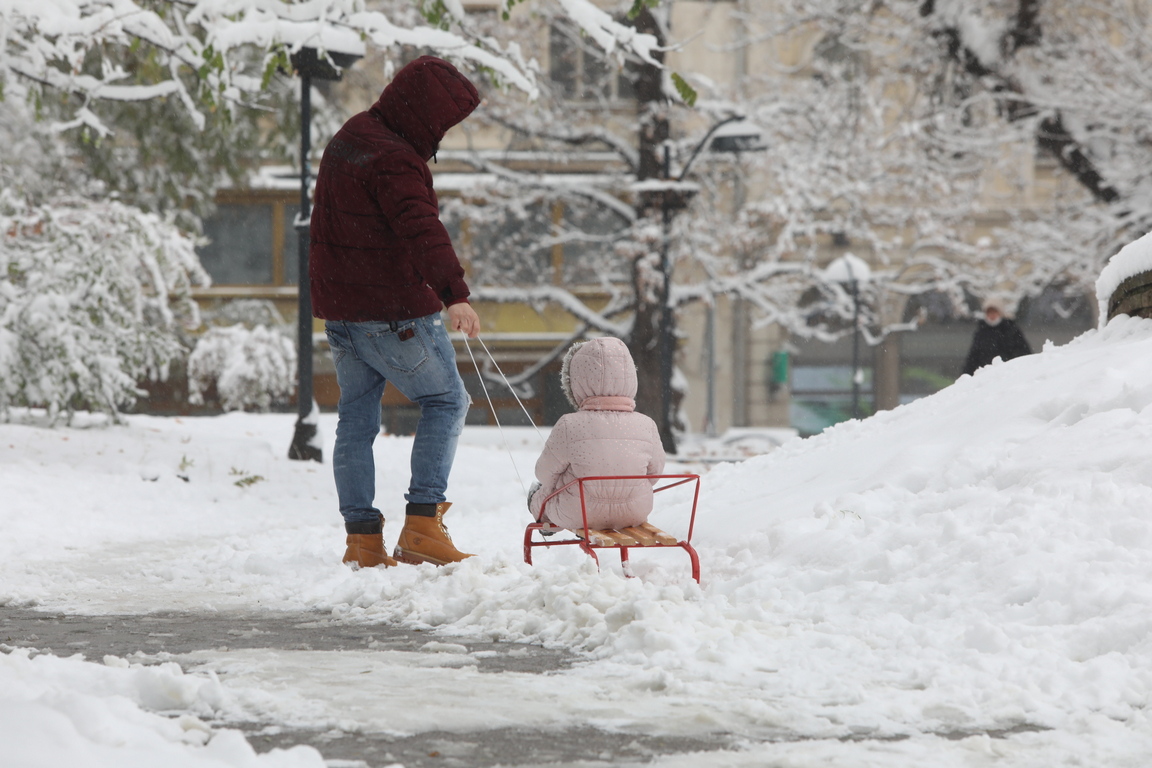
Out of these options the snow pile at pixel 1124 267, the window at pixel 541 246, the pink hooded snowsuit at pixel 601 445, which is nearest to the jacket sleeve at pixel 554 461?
the pink hooded snowsuit at pixel 601 445

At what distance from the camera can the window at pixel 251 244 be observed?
96.4 feet

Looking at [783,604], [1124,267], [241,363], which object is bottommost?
[241,363]

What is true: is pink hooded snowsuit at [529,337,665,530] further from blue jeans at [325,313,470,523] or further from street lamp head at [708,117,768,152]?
street lamp head at [708,117,768,152]

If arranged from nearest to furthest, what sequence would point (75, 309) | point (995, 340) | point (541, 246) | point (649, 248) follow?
point (75, 309) → point (995, 340) → point (649, 248) → point (541, 246)

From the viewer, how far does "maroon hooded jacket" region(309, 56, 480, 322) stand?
5270mm

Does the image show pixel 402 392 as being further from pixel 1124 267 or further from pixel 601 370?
pixel 1124 267

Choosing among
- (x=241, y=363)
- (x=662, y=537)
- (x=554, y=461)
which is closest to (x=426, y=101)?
(x=554, y=461)

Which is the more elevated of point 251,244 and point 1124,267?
point 1124,267

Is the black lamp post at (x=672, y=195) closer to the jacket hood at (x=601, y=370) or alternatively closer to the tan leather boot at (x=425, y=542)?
the jacket hood at (x=601, y=370)

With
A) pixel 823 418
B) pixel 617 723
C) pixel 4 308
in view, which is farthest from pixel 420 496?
pixel 823 418

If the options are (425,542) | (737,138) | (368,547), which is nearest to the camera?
(425,542)

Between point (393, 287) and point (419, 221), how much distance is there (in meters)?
0.32

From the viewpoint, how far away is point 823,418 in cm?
3006

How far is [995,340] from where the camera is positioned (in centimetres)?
1333
